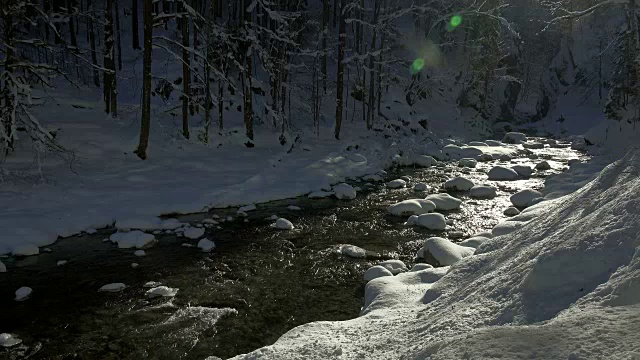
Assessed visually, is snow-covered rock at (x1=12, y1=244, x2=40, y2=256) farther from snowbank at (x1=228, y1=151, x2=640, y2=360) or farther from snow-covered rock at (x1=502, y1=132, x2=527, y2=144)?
snow-covered rock at (x1=502, y1=132, x2=527, y2=144)

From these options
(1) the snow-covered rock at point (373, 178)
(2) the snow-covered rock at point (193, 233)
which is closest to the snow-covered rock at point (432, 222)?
(2) the snow-covered rock at point (193, 233)

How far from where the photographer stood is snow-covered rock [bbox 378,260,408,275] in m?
7.52

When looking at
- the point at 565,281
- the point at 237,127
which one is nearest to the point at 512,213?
the point at 565,281

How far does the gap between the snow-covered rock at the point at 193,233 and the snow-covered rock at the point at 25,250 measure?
276 centimetres

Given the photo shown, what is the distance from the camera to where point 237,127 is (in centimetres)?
1956

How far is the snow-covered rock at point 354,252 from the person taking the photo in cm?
848

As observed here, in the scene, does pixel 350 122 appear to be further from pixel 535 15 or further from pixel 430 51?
pixel 535 15

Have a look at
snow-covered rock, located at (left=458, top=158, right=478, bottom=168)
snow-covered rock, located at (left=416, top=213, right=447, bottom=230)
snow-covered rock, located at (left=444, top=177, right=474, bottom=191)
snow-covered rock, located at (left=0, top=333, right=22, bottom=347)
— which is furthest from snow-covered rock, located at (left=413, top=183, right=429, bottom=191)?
snow-covered rock, located at (left=0, top=333, right=22, bottom=347)

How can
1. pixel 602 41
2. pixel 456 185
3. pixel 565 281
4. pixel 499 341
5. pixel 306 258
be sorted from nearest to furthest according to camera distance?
pixel 499 341 < pixel 565 281 < pixel 306 258 < pixel 456 185 < pixel 602 41

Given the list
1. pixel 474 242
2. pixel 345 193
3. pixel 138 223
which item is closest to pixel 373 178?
pixel 345 193

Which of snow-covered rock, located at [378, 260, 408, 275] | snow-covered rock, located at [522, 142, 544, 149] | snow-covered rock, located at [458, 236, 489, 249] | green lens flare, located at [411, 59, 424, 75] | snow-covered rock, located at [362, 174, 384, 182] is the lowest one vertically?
snow-covered rock, located at [522, 142, 544, 149]

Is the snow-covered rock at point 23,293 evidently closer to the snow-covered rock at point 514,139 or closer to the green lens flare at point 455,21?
the snow-covered rock at point 514,139

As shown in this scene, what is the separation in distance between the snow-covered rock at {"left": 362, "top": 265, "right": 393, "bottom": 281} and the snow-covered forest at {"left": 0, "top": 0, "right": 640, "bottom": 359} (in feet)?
0.10

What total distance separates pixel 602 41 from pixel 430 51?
55.6 ft
